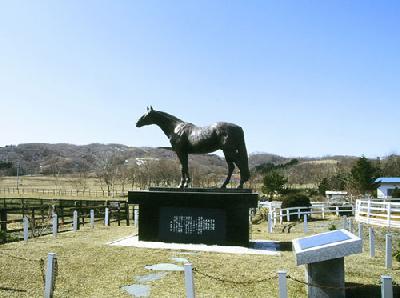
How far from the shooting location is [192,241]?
13422 mm

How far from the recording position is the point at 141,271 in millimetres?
9820

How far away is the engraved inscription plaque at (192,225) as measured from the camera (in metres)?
13.3

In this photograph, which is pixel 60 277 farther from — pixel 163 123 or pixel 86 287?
pixel 163 123

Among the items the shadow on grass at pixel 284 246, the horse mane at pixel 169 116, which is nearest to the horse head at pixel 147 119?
the horse mane at pixel 169 116

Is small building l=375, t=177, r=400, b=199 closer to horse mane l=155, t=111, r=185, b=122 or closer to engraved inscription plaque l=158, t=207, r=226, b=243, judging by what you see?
horse mane l=155, t=111, r=185, b=122

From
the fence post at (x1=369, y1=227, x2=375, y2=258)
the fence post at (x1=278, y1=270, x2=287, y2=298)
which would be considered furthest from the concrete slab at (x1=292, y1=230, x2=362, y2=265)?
the fence post at (x1=369, y1=227, x2=375, y2=258)

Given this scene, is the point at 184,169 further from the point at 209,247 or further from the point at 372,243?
the point at 372,243

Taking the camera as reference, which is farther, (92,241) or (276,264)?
(92,241)

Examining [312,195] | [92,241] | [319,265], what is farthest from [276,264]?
[312,195]

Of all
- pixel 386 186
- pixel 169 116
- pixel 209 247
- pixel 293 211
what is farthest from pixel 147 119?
pixel 386 186

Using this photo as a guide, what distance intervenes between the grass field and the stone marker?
0.74m

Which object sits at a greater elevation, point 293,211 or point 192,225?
point 192,225

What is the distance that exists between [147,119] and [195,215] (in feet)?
14.2

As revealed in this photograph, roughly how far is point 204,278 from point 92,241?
6.08 metres
